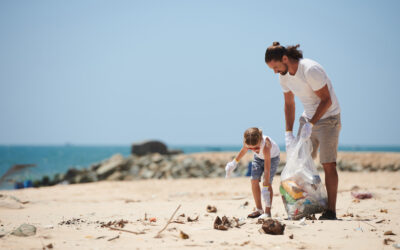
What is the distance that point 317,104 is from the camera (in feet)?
12.8

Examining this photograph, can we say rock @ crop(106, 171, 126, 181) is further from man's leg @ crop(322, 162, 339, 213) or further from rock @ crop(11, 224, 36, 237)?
man's leg @ crop(322, 162, 339, 213)

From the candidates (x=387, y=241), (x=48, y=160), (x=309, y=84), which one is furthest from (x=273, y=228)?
(x=48, y=160)

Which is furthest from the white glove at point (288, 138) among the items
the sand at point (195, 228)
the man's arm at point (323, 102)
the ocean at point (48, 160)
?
the ocean at point (48, 160)

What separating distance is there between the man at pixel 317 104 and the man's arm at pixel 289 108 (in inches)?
13.9

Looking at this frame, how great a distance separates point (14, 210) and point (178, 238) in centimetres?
356

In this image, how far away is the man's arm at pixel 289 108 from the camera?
4.31m

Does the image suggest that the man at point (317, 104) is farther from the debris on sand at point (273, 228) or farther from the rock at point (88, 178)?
the rock at point (88, 178)

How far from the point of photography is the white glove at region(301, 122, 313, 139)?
3822 mm

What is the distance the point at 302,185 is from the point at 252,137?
2.55 feet

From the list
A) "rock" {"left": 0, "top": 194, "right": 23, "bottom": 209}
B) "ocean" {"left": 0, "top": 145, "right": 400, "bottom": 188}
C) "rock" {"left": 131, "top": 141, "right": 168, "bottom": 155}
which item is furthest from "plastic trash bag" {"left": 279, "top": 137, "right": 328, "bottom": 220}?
"rock" {"left": 131, "top": 141, "right": 168, "bottom": 155}

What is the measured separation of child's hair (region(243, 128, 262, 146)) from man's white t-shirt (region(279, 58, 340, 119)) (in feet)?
2.02

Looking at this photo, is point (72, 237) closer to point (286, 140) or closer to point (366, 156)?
point (286, 140)

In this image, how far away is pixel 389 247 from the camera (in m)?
2.82

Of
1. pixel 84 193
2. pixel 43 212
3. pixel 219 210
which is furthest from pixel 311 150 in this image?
pixel 84 193
